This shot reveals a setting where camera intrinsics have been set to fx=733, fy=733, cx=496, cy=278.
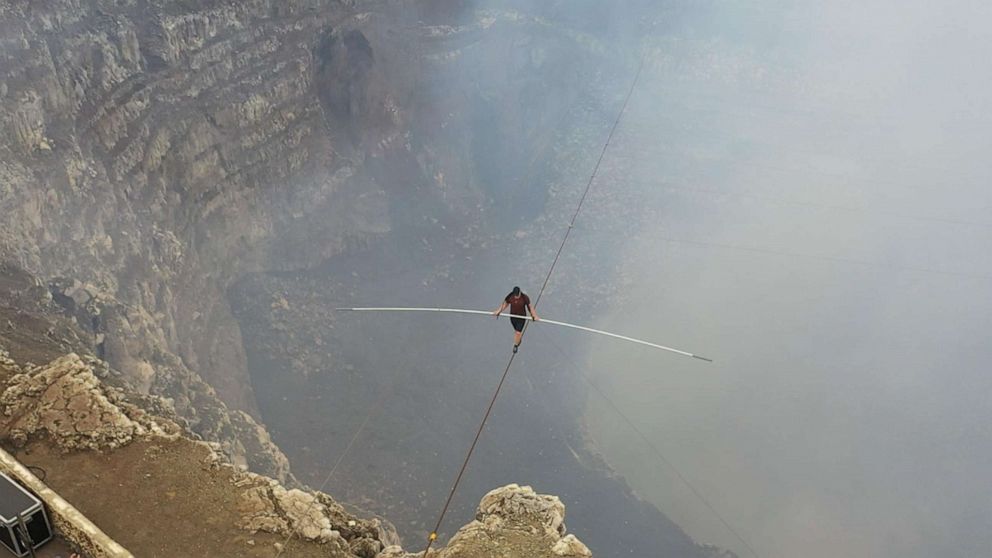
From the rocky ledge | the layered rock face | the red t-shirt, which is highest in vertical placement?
the layered rock face

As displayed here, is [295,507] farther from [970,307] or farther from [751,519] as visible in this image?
[970,307]

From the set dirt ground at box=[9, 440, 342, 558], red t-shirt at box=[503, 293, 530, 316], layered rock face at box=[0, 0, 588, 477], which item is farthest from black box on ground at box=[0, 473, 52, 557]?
layered rock face at box=[0, 0, 588, 477]

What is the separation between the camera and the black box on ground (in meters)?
7.28

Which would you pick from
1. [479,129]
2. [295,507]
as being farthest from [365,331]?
[295,507]

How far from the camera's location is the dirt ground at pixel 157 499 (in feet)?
27.8

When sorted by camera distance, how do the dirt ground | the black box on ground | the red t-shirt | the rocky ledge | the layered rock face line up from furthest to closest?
the layered rock face, the red t-shirt, the rocky ledge, the dirt ground, the black box on ground

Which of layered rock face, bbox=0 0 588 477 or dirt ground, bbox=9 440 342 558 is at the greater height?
layered rock face, bbox=0 0 588 477

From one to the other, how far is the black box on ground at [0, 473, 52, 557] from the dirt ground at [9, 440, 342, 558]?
0.90m

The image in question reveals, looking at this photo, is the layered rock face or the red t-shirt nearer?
the red t-shirt

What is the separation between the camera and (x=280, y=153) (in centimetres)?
2359

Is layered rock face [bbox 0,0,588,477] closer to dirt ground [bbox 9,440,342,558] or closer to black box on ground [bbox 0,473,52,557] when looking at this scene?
dirt ground [bbox 9,440,342,558]

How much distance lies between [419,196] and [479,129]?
414cm

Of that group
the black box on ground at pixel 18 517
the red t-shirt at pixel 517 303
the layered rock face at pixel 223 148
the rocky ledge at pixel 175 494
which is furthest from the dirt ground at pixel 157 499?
the layered rock face at pixel 223 148

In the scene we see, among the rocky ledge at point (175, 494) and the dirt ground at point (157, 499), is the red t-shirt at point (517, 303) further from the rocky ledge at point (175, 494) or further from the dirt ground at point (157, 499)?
the dirt ground at point (157, 499)
